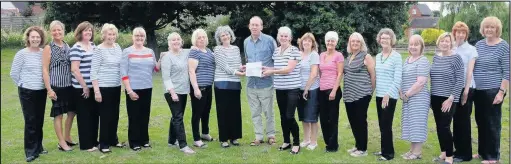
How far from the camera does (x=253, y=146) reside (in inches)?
283

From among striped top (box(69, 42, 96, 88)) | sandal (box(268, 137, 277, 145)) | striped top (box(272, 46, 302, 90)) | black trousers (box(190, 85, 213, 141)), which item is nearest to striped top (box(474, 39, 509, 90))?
striped top (box(272, 46, 302, 90))

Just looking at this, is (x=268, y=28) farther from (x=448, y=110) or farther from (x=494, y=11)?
(x=494, y=11)

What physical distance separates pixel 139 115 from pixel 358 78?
2.94m

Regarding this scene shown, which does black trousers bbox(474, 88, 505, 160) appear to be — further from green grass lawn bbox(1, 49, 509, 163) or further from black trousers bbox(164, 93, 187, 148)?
black trousers bbox(164, 93, 187, 148)

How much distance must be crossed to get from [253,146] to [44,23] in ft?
51.0

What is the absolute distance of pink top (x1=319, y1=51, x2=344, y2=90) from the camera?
6.46 m

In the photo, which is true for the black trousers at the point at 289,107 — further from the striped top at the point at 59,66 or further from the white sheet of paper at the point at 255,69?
the striped top at the point at 59,66

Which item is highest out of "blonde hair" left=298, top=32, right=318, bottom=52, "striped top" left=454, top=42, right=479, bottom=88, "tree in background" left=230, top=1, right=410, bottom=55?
"tree in background" left=230, top=1, right=410, bottom=55

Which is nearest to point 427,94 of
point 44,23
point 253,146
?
point 253,146

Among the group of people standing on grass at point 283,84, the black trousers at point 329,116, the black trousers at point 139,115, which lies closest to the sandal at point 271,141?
the group of people standing on grass at point 283,84

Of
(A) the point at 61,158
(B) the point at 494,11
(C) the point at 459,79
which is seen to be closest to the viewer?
(C) the point at 459,79

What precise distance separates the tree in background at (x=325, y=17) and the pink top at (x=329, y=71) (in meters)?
11.9

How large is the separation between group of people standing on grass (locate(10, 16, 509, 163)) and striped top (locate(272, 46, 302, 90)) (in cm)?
1

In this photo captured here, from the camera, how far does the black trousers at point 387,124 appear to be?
20.4ft
